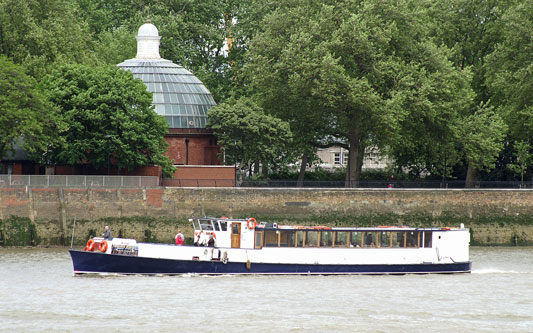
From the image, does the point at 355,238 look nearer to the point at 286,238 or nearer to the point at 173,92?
the point at 286,238

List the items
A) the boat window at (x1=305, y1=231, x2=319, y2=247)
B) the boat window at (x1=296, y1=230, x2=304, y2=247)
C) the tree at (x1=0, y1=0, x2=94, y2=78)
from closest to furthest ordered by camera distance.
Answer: the boat window at (x1=296, y1=230, x2=304, y2=247) < the boat window at (x1=305, y1=231, x2=319, y2=247) < the tree at (x1=0, y1=0, x2=94, y2=78)

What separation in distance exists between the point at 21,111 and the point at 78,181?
5.52 metres

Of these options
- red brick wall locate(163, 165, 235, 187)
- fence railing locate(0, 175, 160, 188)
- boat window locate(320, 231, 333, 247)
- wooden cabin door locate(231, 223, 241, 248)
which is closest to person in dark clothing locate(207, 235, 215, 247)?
wooden cabin door locate(231, 223, 241, 248)

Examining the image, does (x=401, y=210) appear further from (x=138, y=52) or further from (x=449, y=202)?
(x=138, y=52)

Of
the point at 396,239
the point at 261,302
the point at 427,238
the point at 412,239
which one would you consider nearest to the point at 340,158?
the point at 427,238

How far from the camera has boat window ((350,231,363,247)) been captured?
55.4m

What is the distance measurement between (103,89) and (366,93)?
692 inches

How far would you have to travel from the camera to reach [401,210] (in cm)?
7238

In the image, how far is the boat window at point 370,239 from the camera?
5553 cm

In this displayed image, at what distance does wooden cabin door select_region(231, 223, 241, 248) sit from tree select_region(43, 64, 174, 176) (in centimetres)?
1775

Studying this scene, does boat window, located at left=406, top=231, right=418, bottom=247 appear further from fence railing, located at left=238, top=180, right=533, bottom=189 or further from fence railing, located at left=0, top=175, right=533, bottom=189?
fence railing, located at left=238, top=180, right=533, bottom=189

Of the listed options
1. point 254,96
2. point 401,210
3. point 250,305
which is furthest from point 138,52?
point 250,305

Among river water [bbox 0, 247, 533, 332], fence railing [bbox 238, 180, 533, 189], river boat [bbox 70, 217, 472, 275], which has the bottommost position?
river water [bbox 0, 247, 533, 332]

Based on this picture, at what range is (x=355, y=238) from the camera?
55.5 m
